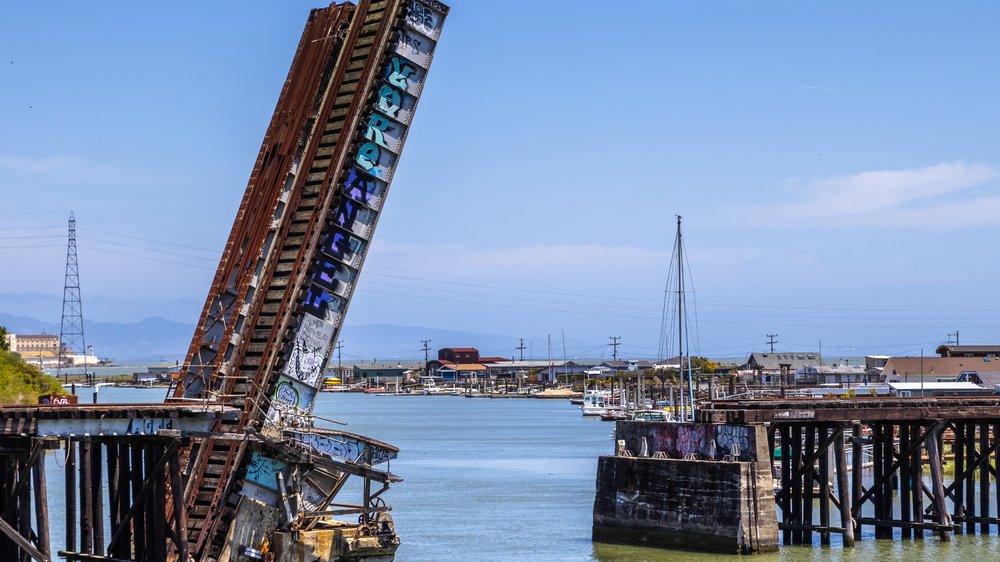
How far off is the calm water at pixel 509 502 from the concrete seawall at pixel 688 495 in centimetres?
54

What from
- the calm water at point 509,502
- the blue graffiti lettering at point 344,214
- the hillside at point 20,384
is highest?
the blue graffiti lettering at point 344,214

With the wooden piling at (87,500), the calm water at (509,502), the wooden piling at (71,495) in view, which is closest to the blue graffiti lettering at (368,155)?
the wooden piling at (87,500)

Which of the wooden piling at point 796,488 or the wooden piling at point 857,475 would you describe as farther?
the wooden piling at point 857,475

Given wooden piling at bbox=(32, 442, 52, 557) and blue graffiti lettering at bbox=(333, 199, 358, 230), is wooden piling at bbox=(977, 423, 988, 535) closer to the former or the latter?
blue graffiti lettering at bbox=(333, 199, 358, 230)

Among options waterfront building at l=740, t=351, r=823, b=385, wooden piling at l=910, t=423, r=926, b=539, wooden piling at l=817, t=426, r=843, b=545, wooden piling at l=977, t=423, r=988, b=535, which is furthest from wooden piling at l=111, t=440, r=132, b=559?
waterfront building at l=740, t=351, r=823, b=385

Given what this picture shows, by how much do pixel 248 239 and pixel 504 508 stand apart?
73.3 feet

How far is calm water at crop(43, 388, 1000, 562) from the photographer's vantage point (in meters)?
39.4

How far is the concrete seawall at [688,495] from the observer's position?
36875mm

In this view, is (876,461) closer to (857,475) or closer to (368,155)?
(857,475)

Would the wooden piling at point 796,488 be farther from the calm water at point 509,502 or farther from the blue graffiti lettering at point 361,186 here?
the blue graffiti lettering at point 361,186

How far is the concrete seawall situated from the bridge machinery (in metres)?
9.19

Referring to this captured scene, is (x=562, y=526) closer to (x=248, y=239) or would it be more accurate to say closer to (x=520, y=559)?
(x=520, y=559)

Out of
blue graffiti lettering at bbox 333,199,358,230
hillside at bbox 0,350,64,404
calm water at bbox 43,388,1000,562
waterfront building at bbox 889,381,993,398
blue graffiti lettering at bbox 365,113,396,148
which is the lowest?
calm water at bbox 43,388,1000,562

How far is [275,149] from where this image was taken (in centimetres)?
3453
